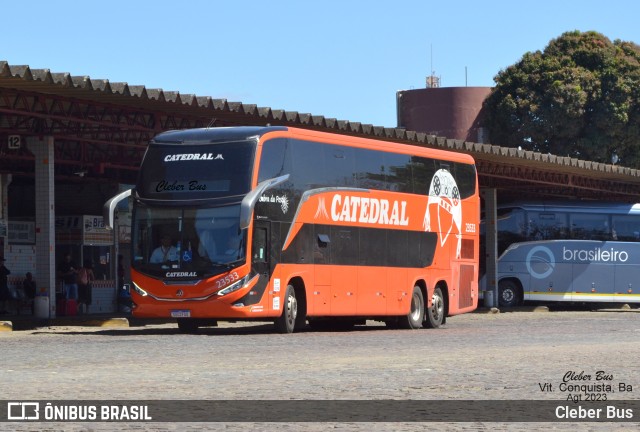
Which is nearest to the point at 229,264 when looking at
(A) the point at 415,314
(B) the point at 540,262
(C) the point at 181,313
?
(C) the point at 181,313

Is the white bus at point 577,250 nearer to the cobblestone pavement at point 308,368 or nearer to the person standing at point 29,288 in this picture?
the person standing at point 29,288

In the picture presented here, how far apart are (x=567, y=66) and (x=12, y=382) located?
65780 mm

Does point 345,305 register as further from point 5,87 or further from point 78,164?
point 78,164

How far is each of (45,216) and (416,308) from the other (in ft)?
31.7

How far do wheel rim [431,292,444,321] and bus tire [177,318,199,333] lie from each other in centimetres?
679

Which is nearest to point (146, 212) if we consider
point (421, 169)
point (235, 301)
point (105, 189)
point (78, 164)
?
point (235, 301)

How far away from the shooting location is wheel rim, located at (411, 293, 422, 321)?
3122 cm

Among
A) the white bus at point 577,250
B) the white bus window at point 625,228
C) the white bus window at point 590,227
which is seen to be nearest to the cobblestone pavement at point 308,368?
the white bus at point 577,250

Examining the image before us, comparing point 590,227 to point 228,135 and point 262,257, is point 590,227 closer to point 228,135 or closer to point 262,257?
point 262,257

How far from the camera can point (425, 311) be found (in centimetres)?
3170

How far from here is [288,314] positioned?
26.8m

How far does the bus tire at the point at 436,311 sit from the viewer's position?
3181 centimetres

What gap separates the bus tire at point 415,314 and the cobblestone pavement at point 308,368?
4.78 metres

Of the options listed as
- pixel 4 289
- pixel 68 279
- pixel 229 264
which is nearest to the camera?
pixel 229 264
